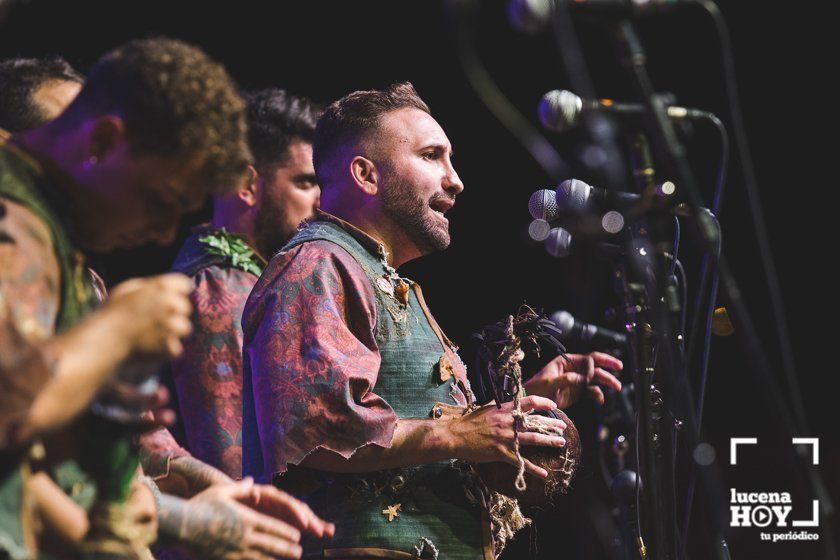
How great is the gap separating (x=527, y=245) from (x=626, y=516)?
207 centimetres

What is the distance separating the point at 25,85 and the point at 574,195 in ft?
5.61

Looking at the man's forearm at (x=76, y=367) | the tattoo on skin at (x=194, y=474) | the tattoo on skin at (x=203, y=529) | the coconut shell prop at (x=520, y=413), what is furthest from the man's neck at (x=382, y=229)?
the man's forearm at (x=76, y=367)

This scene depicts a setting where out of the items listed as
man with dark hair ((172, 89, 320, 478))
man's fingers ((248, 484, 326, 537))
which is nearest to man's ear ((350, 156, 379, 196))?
man with dark hair ((172, 89, 320, 478))

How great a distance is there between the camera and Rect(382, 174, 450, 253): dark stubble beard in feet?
11.8

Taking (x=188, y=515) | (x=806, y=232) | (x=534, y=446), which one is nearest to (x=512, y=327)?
(x=534, y=446)

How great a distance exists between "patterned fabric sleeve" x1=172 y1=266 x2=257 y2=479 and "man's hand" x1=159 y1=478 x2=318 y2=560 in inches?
66.4

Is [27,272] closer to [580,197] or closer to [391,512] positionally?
[391,512]

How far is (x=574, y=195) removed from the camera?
3117 millimetres

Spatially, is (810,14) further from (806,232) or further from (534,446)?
(534,446)

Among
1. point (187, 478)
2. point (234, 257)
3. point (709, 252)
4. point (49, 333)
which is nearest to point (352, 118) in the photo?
point (234, 257)

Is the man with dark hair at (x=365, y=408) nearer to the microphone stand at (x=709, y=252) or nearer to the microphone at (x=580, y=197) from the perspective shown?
the microphone at (x=580, y=197)

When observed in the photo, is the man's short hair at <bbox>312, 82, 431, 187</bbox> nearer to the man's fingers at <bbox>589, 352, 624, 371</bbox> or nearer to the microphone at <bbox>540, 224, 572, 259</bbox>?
the microphone at <bbox>540, 224, 572, 259</bbox>

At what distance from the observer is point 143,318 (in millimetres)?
1647

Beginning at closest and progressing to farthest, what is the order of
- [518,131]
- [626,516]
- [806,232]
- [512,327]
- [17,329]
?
[17,329], [518,131], [512,327], [626,516], [806,232]
